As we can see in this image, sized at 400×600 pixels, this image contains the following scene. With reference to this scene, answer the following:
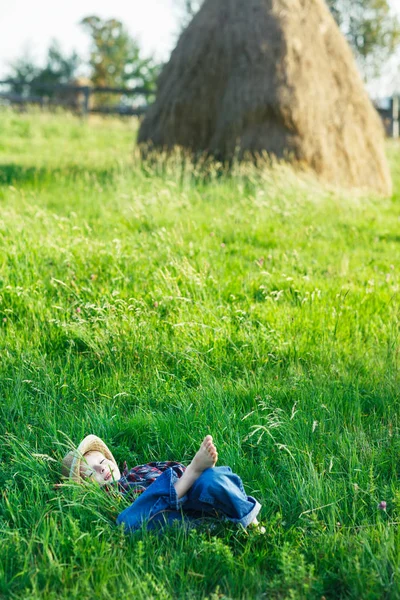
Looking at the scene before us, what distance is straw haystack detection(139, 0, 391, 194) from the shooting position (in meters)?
9.78

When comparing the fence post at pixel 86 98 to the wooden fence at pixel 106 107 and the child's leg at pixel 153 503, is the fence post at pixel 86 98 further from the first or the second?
the child's leg at pixel 153 503

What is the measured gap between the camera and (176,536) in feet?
8.66

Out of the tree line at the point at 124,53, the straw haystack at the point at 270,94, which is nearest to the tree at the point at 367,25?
the tree line at the point at 124,53

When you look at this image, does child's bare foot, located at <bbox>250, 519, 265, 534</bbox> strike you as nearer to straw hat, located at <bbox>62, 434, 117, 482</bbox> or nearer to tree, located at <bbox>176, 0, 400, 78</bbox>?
straw hat, located at <bbox>62, 434, 117, 482</bbox>

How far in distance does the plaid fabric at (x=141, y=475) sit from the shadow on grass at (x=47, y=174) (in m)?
6.21

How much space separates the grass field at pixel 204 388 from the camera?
2.46 m

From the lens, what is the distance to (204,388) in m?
3.64

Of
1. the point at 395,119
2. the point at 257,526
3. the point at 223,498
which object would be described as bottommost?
the point at 257,526

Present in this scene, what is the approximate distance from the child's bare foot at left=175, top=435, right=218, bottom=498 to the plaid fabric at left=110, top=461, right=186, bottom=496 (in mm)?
213

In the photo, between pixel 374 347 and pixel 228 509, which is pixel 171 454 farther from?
pixel 374 347

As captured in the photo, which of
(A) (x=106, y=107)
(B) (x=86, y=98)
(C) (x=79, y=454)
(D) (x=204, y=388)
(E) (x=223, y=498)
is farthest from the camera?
(A) (x=106, y=107)

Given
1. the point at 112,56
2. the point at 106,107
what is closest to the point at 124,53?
the point at 112,56

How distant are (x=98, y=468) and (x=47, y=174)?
7.47 m

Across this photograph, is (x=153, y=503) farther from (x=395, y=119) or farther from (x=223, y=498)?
(x=395, y=119)
